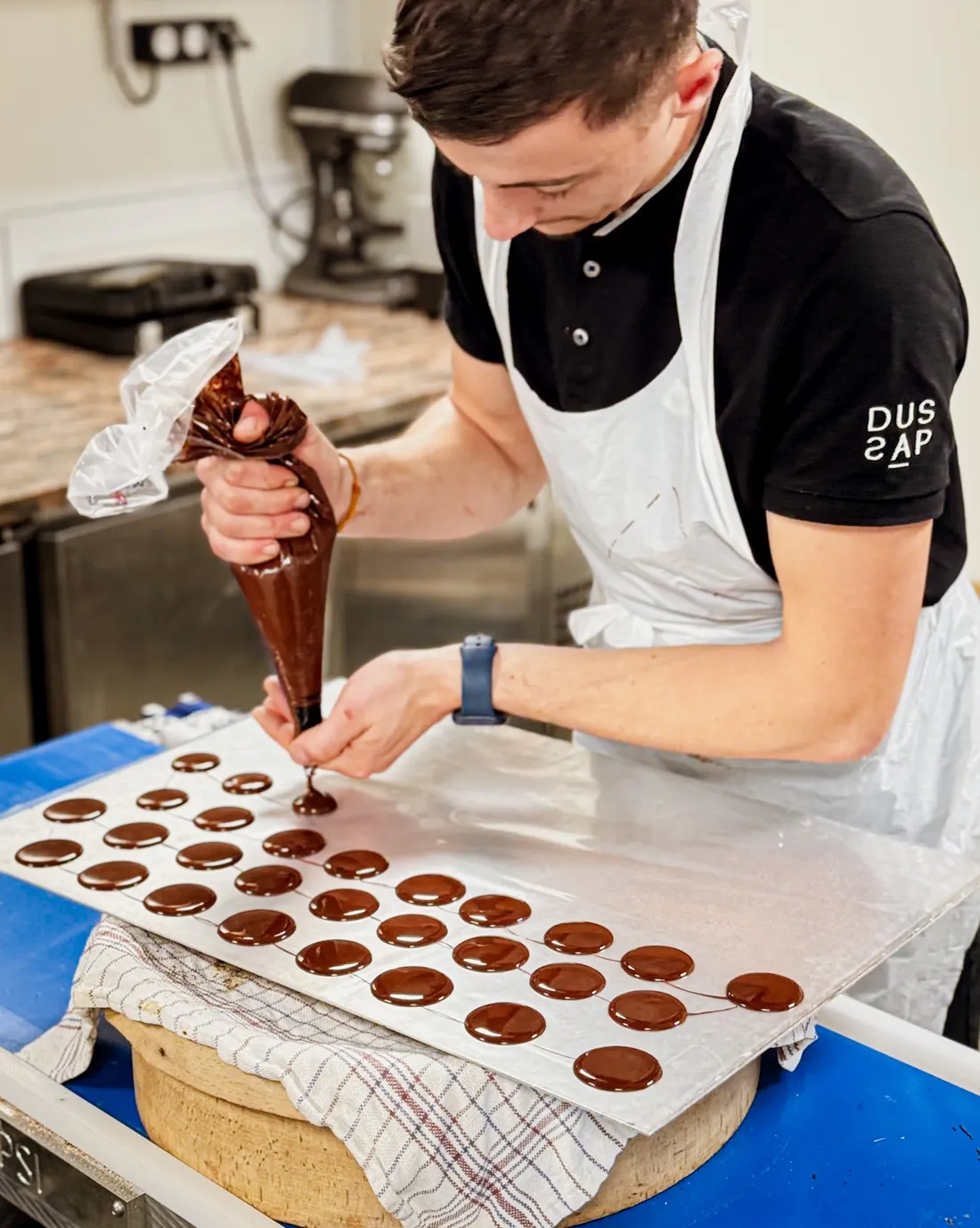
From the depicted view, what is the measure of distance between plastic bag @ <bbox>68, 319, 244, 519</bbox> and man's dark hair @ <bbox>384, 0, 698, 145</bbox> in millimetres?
294

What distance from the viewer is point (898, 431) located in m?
1.22

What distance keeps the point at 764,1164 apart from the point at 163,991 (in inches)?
17.5

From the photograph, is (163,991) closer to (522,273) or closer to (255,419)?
(255,419)

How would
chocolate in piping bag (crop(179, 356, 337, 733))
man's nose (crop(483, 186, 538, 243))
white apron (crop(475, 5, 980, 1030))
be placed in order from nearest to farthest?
man's nose (crop(483, 186, 538, 243)), chocolate in piping bag (crop(179, 356, 337, 733)), white apron (crop(475, 5, 980, 1030))

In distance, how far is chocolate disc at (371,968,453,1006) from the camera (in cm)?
112

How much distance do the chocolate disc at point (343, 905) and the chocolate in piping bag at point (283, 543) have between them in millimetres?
229

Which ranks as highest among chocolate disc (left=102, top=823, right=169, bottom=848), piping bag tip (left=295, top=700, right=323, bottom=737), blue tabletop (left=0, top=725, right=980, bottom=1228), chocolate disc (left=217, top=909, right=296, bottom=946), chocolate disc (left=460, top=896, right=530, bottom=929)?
piping bag tip (left=295, top=700, right=323, bottom=737)

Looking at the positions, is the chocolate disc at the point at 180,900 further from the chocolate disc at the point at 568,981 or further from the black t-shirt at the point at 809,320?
the black t-shirt at the point at 809,320

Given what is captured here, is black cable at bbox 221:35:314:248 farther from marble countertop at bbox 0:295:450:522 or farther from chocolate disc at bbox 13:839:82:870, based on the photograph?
chocolate disc at bbox 13:839:82:870

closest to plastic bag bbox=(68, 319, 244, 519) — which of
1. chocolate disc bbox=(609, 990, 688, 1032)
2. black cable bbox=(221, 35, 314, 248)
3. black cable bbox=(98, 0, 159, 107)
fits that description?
chocolate disc bbox=(609, 990, 688, 1032)

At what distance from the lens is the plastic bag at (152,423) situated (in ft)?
4.28

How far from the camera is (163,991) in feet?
3.60

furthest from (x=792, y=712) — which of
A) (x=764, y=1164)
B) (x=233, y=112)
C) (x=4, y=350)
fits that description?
(x=233, y=112)

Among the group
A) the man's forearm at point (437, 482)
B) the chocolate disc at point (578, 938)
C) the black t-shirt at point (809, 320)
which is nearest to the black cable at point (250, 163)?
the man's forearm at point (437, 482)
